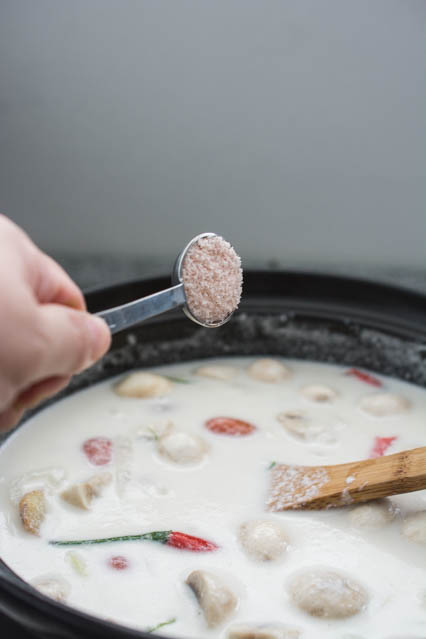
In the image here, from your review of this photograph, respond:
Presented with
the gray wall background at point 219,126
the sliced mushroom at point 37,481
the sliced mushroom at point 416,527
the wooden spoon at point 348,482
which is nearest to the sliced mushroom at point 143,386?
the sliced mushroom at point 37,481

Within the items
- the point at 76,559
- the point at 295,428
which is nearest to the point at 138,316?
the point at 76,559

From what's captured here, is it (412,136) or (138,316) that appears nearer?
(138,316)

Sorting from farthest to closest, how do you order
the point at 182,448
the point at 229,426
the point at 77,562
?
the point at 229,426 < the point at 182,448 < the point at 77,562

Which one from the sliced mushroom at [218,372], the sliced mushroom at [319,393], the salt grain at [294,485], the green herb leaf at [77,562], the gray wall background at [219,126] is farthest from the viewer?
the gray wall background at [219,126]

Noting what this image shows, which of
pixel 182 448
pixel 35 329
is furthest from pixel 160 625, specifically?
pixel 35 329

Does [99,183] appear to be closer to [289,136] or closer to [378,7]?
[289,136]

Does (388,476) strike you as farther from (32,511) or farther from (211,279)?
(32,511)

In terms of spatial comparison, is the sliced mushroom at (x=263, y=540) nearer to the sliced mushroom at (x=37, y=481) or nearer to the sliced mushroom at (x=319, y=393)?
the sliced mushroom at (x=37, y=481)
